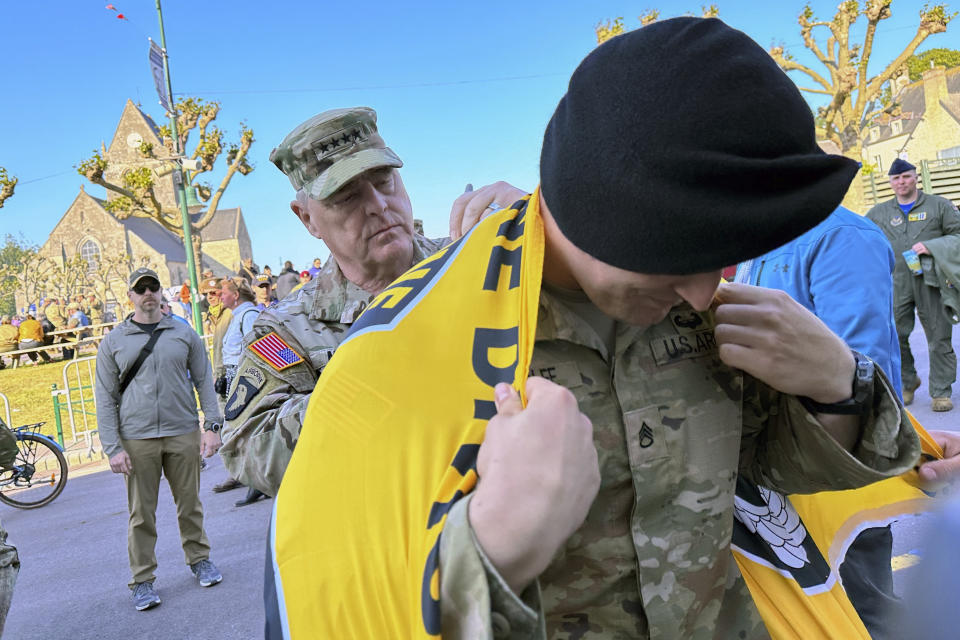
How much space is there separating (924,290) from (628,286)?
778cm

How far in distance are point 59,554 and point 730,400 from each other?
755 cm

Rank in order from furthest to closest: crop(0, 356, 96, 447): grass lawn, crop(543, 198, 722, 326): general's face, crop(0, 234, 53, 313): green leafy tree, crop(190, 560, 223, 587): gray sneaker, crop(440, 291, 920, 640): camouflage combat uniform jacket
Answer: crop(0, 234, 53, 313): green leafy tree, crop(0, 356, 96, 447): grass lawn, crop(190, 560, 223, 587): gray sneaker, crop(440, 291, 920, 640): camouflage combat uniform jacket, crop(543, 198, 722, 326): general's face

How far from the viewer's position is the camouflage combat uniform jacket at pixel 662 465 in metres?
1.23

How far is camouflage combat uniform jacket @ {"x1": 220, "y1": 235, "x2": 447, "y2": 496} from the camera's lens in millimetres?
1994

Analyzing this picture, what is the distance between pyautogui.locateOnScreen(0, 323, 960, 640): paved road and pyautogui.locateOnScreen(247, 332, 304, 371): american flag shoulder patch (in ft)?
9.61

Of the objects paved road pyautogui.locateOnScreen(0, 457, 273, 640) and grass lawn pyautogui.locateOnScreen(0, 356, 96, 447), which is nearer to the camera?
paved road pyautogui.locateOnScreen(0, 457, 273, 640)

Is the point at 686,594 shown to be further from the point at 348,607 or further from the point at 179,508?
the point at 179,508

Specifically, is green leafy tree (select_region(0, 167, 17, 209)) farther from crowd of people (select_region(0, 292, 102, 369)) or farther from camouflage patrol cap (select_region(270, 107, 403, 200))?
camouflage patrol cap (select_region(270, 107, 403, 200))

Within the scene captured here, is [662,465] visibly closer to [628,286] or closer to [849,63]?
[628,286]

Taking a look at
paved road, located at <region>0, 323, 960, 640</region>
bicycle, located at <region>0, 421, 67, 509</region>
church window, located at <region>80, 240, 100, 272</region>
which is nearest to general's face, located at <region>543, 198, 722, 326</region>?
paved road, located at <region>0, 323, 960, 640</region>

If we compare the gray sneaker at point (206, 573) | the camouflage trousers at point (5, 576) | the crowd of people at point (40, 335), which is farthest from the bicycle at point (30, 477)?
the crowd of people at point (40, 335)

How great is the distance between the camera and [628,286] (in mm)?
1092

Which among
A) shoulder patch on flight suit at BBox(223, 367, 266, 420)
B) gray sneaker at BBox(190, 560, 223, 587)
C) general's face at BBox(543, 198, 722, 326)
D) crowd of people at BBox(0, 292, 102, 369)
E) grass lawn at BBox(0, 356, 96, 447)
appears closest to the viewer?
general's face at BBox(543, 198, 722, 326)

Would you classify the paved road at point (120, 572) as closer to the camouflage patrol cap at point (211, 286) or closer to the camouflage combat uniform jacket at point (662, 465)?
the camouflage patrol cap at point (211, 286)
